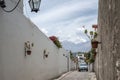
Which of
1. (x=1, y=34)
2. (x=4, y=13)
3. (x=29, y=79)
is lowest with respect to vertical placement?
(x=29, y=79)

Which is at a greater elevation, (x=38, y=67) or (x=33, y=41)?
(x=33, y=41)

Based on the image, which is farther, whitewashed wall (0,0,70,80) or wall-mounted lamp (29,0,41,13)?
wall-mounted lamp (29,0,41,13)

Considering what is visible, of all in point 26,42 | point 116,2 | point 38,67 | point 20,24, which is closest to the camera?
point 116,2

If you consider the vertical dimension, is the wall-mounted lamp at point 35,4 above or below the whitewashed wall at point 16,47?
above

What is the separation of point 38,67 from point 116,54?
1153cm

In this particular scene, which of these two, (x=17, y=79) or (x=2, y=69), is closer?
(x=2, y=69)

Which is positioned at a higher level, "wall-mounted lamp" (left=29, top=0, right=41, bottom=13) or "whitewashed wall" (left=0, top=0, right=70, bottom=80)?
"wall-mounted lamp" (left=29, top=0, right=41, bottom=13)

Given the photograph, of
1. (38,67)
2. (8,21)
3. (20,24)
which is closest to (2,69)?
(8,21)

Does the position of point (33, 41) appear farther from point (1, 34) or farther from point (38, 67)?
point (1, 34)

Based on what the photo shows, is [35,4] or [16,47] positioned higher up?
[35,4]

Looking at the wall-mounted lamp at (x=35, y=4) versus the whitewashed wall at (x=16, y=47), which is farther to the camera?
the wall-mounted lamp at (x=35, y=4)

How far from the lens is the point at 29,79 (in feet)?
45.8

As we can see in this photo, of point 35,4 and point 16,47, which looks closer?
point 35,4

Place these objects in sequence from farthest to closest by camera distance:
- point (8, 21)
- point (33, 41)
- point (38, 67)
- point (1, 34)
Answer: point (38, 67) < point (33, 41) < point (8, 21) < point (1, 34)
